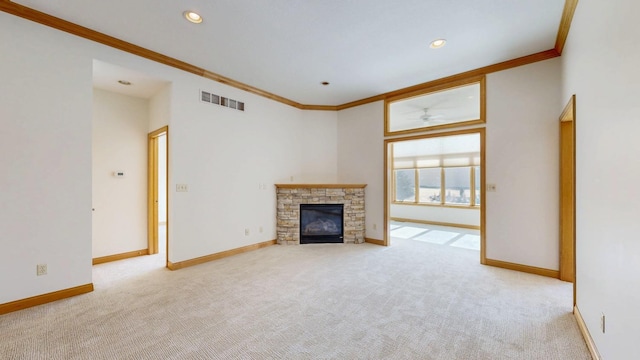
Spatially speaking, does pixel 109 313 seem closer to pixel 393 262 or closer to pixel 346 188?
pixel 393 262

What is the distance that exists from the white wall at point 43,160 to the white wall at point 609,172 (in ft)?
15.0

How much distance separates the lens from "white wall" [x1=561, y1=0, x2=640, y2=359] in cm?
130

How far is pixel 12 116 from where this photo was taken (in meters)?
2.48

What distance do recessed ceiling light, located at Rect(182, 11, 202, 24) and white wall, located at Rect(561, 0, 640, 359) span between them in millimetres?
3263

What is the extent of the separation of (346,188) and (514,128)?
291 centimetres

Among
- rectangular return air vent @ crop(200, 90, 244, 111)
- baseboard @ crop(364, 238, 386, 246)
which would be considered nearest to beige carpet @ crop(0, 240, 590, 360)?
baseboard @ crop(364, 238, 386, 246)

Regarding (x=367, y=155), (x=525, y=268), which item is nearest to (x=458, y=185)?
(x=367, y=155)

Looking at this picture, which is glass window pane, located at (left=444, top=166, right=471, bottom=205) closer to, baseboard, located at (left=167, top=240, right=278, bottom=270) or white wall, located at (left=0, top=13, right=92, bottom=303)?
baseboard, located at (left=167, top=240, right=278, bottom=270)

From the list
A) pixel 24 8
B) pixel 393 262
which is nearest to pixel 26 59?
pixel 24 8

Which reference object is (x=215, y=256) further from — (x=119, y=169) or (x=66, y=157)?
(x=66, y=157)

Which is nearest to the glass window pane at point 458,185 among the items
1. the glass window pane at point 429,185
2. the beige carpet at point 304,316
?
the glass window pane at point 429,185

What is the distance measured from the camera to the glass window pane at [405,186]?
331 inches

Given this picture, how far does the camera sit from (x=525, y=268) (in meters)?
3.51

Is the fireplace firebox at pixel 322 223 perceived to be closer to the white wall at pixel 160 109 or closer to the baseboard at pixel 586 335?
the white wall at pixel 160 109
